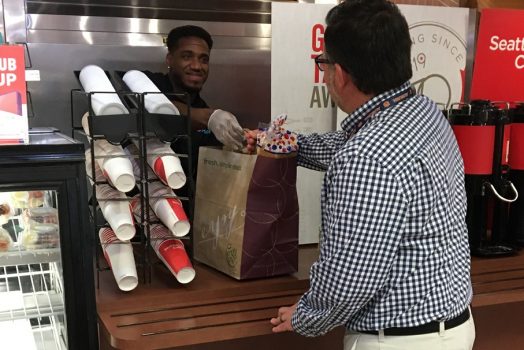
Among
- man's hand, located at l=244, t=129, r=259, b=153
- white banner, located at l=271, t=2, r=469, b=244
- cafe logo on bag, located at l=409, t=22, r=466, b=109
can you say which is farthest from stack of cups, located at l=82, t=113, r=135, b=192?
cafe logo on bag, located at l=409, t=22, r=466, b=109

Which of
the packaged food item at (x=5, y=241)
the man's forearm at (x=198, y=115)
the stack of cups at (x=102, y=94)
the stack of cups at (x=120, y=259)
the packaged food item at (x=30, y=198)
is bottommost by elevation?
the stack of cups at (x=120, y=259)

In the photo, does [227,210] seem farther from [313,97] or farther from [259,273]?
[313,97]

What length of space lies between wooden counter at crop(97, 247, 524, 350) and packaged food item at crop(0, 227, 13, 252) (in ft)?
0.91

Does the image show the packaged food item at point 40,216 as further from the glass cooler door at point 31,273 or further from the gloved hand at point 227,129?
the gloved hand at point 227,129

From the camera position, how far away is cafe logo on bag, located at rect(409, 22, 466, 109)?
228 cm

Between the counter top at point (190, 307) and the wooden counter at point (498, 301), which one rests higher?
the counter top at point (190, 307)

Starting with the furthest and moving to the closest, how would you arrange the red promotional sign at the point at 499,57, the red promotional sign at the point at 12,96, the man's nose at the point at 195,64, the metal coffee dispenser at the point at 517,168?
the red promotional sign at the point at 499,57, the man's nose at the point at 195,64, the metal coffee dispenser at the point at 517,168, the red promotional sign at the point at 12,96

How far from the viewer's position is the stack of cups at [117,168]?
159 centimetres

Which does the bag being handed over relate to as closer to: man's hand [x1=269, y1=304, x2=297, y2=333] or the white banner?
man's hand [x1=269, y1=304, x2=297, y2=333]

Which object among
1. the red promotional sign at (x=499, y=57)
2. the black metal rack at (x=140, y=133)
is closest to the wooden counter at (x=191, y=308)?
the black metal rack at (x=140, y=133)

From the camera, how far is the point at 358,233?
1.29m

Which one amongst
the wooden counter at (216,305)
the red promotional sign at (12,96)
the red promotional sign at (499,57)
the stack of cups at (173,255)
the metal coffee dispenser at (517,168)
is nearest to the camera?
the red promotional sign at (12,96)

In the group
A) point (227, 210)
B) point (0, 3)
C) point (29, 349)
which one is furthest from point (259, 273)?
point (0, 3)

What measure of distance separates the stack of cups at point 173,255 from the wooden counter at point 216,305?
43 mm
